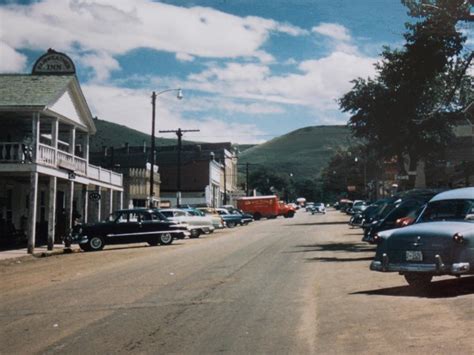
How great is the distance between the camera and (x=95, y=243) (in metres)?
30.5

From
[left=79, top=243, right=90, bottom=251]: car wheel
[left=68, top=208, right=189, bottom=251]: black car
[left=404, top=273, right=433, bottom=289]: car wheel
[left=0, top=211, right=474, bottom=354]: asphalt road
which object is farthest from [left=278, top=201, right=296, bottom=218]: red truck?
[left=404, top=273, right=433, bottom=289]: car wheel

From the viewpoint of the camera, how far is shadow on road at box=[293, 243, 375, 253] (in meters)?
24.4

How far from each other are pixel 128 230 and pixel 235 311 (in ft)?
67.8

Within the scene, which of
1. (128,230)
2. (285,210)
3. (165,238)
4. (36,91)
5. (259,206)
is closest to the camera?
(36,91)

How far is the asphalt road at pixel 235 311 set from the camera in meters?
8.39

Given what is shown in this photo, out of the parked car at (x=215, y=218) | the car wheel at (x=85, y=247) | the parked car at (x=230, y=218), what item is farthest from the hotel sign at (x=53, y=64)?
the parked car at (x=230, y=218)

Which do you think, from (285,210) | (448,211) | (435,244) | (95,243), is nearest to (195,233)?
(95,243)

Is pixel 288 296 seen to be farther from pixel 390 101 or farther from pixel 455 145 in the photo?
pixel 455 145

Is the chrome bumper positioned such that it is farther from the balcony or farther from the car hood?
the balcony

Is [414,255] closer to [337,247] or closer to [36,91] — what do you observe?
[337,247]

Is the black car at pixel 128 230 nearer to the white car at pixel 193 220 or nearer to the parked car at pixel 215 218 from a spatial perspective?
the white car at pixel 193 220

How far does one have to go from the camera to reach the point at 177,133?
6025cm

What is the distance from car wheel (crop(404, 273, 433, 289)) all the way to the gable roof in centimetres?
1998

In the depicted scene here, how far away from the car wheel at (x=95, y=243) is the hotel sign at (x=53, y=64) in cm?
981
